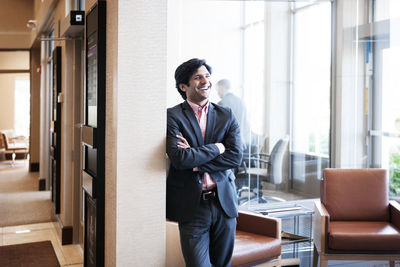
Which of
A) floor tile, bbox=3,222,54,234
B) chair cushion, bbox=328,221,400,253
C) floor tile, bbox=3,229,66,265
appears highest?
chair cushion, bbox=328,221,400,253

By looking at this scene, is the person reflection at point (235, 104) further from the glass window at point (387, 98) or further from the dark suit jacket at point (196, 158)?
the dark suit jacket at point (196, 158)

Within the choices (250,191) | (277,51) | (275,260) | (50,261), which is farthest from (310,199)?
(50,261)

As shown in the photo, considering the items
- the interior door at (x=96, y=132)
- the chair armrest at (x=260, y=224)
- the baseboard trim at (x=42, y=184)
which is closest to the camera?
the interior door at (x=96, y=132)

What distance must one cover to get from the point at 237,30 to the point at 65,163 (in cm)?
273

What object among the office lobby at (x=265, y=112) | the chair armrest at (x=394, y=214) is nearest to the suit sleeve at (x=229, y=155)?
the office lobby at (x=265, y=112)

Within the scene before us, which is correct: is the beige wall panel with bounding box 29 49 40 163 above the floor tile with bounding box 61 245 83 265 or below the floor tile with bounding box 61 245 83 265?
above

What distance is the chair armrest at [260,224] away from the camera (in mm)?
3482

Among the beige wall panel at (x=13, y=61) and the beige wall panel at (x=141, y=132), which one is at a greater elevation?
the beige wall panel at (x=13, y=61)

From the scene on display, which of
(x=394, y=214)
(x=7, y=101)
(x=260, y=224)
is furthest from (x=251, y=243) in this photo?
(x=7, y=101)

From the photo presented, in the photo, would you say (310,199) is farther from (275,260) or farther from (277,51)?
(275,260)

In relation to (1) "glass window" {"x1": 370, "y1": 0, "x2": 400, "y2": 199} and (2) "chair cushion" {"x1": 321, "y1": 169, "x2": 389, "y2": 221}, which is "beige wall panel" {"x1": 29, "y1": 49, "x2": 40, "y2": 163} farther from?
(2) "chair cushion" {"x1": 321, "y1": 169, "x2": 389, "y2": 221}

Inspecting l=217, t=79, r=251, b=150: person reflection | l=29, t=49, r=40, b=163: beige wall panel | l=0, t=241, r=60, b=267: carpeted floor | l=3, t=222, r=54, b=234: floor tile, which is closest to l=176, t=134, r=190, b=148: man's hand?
l=0, t=241, r=60, b=267: carpeted floor

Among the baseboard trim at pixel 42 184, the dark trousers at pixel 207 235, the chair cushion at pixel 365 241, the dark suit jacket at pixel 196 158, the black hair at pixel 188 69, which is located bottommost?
the baseboard trim at pixel 42 184

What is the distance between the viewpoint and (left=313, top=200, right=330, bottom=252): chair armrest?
3.68 m
